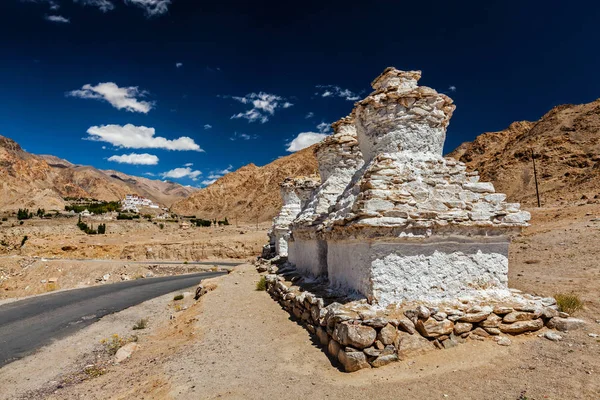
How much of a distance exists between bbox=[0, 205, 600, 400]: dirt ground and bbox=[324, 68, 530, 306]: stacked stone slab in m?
1.15

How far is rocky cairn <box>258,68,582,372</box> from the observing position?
5.74 m

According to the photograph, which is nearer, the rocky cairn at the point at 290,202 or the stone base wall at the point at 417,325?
the stone base wall at the point at 417,325

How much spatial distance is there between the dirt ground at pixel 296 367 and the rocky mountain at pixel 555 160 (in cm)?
3881

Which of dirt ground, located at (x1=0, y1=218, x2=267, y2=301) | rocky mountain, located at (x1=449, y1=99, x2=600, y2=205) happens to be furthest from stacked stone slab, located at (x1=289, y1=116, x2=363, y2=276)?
rocky mountain, located at (x1=449, y1=99, x2=600, y2=205)

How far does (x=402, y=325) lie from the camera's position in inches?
225

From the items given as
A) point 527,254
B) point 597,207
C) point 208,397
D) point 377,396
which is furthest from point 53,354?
point 597,207

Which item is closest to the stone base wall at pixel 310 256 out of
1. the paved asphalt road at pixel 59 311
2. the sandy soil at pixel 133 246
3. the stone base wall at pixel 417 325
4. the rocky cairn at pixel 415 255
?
the rocky cairn at pixel 415 255

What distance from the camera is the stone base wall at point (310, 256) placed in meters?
10.3

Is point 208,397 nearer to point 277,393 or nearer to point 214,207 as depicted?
point 277,393

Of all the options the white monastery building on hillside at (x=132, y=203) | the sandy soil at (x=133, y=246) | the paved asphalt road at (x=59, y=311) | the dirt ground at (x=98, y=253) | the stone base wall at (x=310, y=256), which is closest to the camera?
the stone base wall at (x=310, y=256)

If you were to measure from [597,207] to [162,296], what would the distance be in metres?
27.5

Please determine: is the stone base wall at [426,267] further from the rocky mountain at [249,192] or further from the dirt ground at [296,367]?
the rocky mountain at [249,192]

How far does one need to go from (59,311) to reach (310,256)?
12.5 m

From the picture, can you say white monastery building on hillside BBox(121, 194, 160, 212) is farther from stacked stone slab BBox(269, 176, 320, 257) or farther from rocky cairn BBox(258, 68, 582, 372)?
rocky cairn BBox(258, 68, 582, 372)
